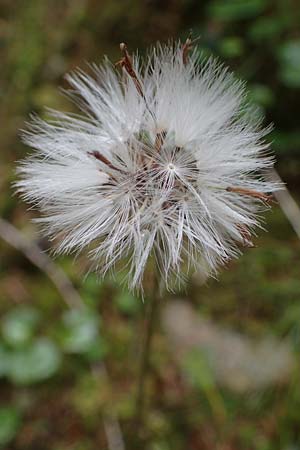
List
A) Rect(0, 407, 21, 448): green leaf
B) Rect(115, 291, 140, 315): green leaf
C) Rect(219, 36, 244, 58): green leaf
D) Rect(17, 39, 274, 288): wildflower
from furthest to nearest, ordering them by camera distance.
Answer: Rect(219, 36, 244, 58): green leaf → Rect(115, 291, 140, 315): green leaf → Rect(0, 407, 21, 448): green leaf → Rect(17, 39, 274, 288): wildflower

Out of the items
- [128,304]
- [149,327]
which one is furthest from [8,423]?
[149,327]

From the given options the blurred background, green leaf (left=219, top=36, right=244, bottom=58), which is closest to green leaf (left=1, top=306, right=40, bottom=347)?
the blurred background

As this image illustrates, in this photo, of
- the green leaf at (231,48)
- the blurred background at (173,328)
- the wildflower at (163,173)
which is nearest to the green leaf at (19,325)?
the blurred background at (173,328)

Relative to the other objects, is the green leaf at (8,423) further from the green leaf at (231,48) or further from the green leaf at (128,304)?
the green leaf at (231,48)

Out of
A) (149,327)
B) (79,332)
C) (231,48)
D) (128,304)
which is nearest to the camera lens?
(149,327)

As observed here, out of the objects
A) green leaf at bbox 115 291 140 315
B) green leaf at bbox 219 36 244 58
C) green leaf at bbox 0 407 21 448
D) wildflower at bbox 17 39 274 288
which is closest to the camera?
wildflower at bbox 17 39 274 288

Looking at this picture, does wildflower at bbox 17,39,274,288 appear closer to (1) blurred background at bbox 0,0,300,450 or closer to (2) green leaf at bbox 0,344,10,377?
(1) blurred background at bbox 0,0,300,450

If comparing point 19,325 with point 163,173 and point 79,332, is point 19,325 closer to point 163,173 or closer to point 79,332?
point 79,332
